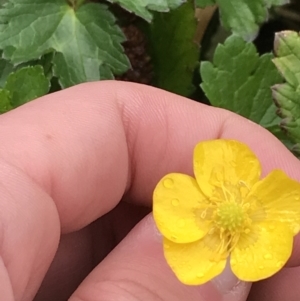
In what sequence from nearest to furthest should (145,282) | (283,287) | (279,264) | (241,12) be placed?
(279,264) → (145,282) → (283,287) → (241,12)

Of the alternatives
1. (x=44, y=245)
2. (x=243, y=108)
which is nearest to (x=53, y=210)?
(x=44, y=245)

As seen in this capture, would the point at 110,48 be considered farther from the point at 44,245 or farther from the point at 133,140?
the point at 44,245

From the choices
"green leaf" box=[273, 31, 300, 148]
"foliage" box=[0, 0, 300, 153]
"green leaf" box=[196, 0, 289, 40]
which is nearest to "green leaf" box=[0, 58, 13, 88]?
"foliage" box=[0, 0, 300, 153]

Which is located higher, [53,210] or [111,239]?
[53,210]

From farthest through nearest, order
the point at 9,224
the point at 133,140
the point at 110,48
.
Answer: the point at 110,48
the point at 133,140
the point at 9,224

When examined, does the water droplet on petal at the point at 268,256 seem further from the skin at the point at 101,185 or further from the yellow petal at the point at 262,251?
the skin at the point at 101,185

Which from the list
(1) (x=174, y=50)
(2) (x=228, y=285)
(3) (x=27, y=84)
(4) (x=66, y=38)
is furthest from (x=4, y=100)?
(2) (x=228, y=285)

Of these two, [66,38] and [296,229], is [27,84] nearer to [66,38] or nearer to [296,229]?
[66,38]
